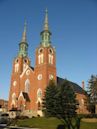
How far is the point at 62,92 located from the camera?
41.5 meters

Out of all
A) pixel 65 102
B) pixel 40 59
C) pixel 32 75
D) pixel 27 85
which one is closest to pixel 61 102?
pixel 65 102

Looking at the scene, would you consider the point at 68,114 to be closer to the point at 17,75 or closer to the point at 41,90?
the point at 41,90

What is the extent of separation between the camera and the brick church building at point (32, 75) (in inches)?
2125

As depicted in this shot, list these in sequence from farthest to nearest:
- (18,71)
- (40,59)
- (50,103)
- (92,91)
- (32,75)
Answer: (18,71), (32,75), (40,59), (92,91), (50,103)

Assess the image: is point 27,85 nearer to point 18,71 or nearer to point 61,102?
point 18,71

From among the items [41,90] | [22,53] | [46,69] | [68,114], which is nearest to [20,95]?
[41,90]

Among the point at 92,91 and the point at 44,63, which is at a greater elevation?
the point at 44,63

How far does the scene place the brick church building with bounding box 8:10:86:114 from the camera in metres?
54.0

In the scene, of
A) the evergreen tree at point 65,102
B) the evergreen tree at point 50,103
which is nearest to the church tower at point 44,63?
the evergreen tree at point 50,103

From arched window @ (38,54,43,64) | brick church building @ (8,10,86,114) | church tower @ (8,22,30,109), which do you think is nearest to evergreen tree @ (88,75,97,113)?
brick church building @ (8,10,86,114)

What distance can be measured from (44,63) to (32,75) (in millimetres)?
5314

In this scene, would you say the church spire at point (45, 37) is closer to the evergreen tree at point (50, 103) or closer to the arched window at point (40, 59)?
the arched window at point (40, 59)

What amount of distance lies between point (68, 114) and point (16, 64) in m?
29.1

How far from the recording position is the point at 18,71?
62.4 meters
